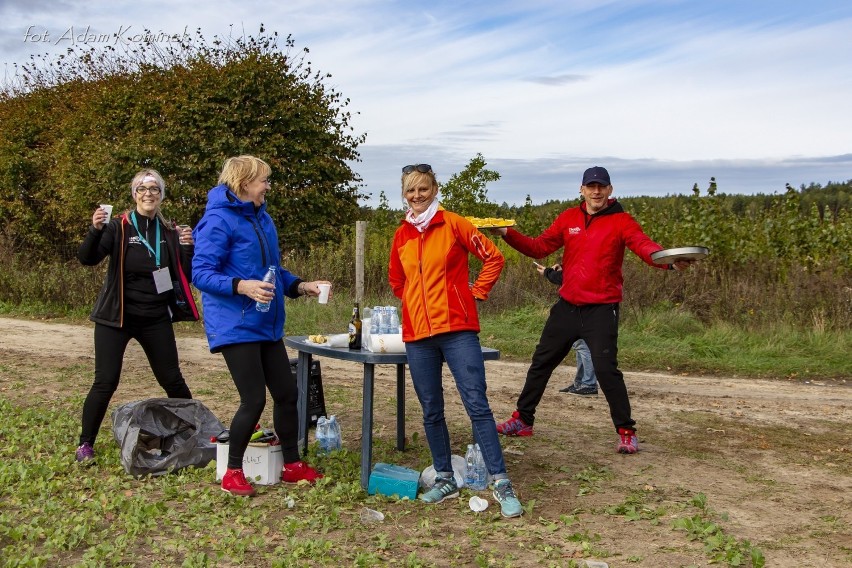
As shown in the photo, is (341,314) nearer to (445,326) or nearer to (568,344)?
(568,344)

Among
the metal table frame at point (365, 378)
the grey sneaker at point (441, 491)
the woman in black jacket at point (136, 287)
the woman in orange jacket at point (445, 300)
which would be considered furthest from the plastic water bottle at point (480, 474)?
the woman in black jacket at point (136, 287)

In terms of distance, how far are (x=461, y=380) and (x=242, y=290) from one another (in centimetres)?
138

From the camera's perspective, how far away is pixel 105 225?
6461 millimetres

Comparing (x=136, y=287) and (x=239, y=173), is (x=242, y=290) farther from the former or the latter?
(x=136, y=287)

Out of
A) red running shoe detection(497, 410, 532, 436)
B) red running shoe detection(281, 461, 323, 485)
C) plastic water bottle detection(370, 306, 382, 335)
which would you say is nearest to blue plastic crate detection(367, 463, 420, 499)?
red running shoe detection(281, 461, 323, 485)

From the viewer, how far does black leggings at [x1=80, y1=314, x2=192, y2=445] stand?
6504 millimetres

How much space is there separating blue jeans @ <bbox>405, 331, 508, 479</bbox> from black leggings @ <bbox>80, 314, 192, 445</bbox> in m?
1.95

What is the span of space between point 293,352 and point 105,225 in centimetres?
574

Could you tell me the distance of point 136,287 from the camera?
652 cm

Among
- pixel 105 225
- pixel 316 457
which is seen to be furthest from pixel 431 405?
pixel 105 225

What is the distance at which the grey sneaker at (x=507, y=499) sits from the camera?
5496 millimetres

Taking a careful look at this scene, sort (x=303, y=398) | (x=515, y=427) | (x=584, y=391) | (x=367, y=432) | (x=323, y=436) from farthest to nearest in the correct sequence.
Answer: (x=584, y=391), (x=515, y=427), (x=323, y=436), (x=303, y=398), (x=367, y=432)

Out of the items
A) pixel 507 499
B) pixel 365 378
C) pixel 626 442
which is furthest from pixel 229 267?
pixel 626 442

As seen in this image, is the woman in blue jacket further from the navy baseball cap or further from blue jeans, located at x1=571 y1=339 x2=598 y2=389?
blue jeans, located at x1=571 y1=339 x2=598 y2=389
